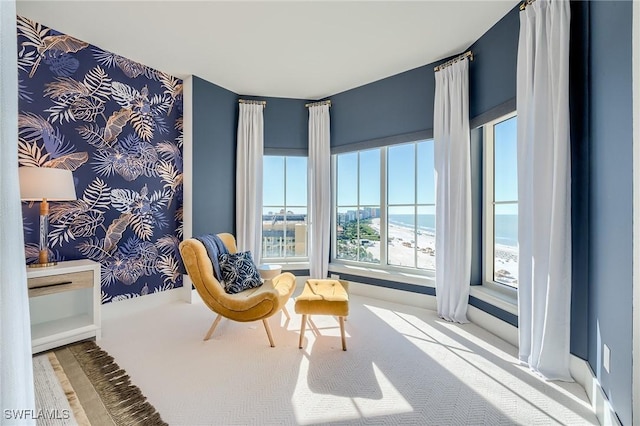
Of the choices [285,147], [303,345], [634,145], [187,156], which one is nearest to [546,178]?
[634,145]

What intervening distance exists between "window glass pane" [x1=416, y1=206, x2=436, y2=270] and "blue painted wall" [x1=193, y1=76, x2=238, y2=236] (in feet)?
8.12

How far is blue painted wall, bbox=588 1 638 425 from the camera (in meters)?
1.31

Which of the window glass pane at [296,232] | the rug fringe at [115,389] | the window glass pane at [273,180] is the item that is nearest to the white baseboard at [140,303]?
the rug fringe at [115,389]

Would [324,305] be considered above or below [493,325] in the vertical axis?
above

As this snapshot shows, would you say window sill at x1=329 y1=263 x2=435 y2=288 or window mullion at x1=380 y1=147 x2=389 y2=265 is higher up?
window mullion at x1=380 y1=147 x2=389 y2=265

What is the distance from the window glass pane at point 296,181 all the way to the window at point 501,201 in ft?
7.78

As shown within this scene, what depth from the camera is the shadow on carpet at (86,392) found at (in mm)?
1530

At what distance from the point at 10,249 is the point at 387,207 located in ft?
11.1

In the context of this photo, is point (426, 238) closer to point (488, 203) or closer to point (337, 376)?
point (488, 203)

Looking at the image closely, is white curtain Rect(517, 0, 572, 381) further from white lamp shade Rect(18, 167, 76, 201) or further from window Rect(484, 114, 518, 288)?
white lamp shade Rect(18, 167, 76, 201)

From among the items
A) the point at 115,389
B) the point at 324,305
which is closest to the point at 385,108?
the point at 324,305

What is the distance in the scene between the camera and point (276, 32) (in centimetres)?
257

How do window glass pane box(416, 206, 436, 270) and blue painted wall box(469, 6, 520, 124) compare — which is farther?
window glass pane box(416, 206, 436, 270)

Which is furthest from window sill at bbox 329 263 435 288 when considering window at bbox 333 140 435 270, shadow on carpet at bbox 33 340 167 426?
shadow on carpet at bbox 33 340 167 426
